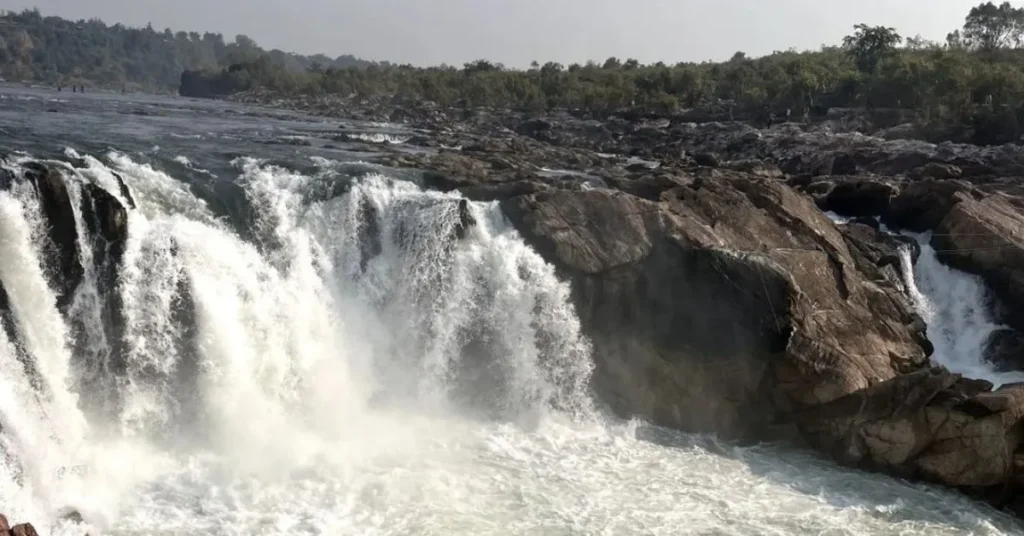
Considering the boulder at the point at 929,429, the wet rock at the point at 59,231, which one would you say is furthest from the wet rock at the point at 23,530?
the boulder at the point at 929,429

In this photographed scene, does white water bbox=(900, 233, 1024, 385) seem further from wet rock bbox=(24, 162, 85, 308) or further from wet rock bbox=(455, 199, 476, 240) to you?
wet rock bbox=(24, 162, 85, 308)

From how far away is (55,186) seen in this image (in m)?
14.2

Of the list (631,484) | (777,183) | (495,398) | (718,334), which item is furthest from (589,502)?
(777,183)

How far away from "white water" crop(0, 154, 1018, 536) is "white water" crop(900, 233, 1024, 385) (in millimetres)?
7199

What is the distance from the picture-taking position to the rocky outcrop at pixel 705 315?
17016mm

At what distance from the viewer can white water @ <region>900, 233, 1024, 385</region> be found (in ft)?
68.4

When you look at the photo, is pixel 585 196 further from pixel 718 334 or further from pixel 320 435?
pixel 320 435

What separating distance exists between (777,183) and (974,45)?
2757 inches

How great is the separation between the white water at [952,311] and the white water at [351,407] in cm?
720

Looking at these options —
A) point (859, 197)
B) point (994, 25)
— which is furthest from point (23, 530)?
point (994, 25)

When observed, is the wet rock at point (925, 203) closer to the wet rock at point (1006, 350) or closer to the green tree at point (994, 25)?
the wet rock at point (1006, 350)

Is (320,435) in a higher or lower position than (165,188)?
lower

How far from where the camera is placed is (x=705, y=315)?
58.0ft

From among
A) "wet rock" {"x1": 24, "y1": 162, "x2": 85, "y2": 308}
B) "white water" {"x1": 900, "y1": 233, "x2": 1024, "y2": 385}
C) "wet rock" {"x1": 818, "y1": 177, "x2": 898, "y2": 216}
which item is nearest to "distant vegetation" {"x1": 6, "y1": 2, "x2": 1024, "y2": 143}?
"wet rock" {"x1": 818, "y1": 177, "x2": 898, "y2": 216}
